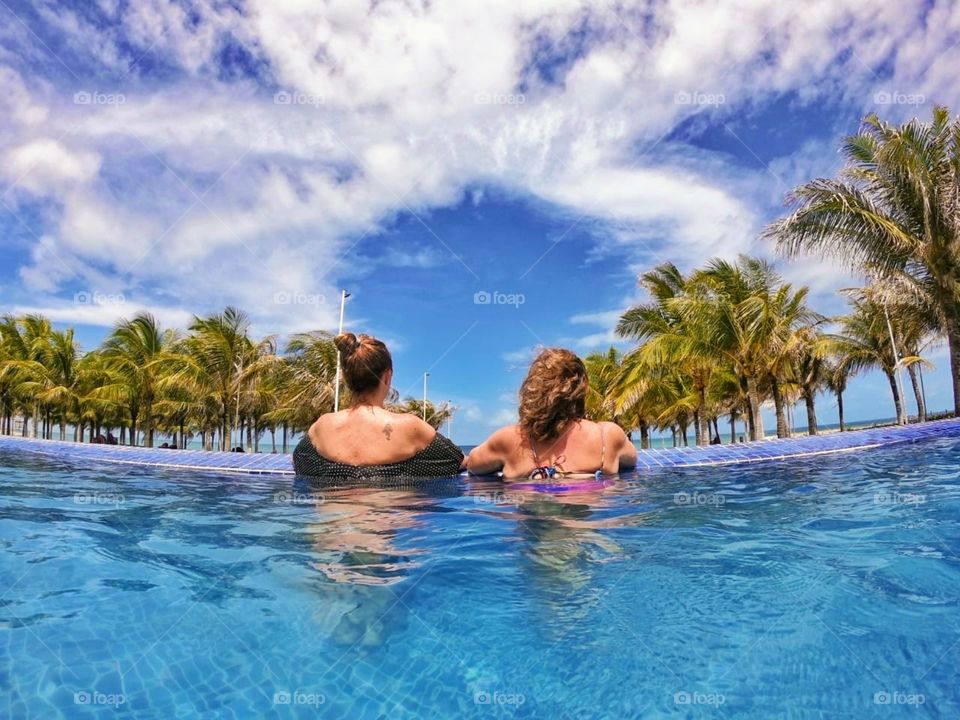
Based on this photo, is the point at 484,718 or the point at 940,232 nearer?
the point at 484,718

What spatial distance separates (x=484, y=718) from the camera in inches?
78.3

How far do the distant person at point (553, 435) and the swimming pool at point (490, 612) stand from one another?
1.23 feet

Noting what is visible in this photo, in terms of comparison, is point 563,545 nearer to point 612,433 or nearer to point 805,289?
point 612,433

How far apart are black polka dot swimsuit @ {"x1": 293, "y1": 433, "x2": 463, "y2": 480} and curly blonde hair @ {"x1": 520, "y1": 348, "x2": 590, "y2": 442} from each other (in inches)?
43.9

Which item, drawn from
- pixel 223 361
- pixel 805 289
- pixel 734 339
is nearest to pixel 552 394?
pixel 734 339

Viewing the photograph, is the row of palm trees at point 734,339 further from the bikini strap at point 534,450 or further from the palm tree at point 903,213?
the bikini strap at point 534,450

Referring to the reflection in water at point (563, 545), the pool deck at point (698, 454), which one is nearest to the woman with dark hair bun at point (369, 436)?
the reflection in water at point (563, 545)

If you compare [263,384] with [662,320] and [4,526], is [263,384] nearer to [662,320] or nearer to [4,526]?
[662,320]

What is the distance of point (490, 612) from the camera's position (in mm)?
2598

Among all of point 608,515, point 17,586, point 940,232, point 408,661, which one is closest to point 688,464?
point 608,515

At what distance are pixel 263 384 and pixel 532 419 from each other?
2589 cm

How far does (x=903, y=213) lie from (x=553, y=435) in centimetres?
1711

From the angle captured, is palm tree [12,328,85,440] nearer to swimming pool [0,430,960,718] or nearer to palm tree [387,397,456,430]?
palm tree [387,397,456,430]

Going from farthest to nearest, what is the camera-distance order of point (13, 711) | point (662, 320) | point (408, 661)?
1. point (662, 320)
2. point (408, 661)
3. point (13, 711)
